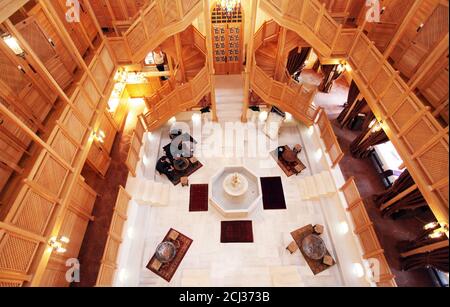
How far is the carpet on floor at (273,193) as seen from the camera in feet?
30.7

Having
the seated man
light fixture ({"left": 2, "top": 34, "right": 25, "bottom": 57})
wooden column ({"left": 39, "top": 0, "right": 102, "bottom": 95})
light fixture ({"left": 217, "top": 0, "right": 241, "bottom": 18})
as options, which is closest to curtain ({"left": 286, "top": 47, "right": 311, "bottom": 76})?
light fixture ({"left": 217, "top": 0, "right": 241, "bottom": 18})

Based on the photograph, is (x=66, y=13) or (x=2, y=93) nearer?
(x=2, y=93)

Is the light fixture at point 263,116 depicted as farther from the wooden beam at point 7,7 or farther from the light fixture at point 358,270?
the wooden beam at point 7,7

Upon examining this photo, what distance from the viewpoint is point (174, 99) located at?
10.2 meters

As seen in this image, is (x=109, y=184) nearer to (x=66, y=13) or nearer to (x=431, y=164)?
(x=66, y=13)

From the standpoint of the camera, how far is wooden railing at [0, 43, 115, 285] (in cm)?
476

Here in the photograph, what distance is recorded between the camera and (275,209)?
9.26m

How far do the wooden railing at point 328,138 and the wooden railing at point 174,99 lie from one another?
5.09 metres

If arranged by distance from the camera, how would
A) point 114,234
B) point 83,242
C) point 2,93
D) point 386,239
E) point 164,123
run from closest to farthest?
point 2,93 < point 114,234 < point 386,239 < point 83,242 < point 164,123

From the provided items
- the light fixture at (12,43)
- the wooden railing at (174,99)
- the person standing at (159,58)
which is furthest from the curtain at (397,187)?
the light fixture at (12,43)

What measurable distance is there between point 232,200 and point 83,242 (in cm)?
571

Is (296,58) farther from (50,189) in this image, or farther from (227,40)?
(50,189)

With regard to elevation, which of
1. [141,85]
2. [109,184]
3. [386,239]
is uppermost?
[141,85]
